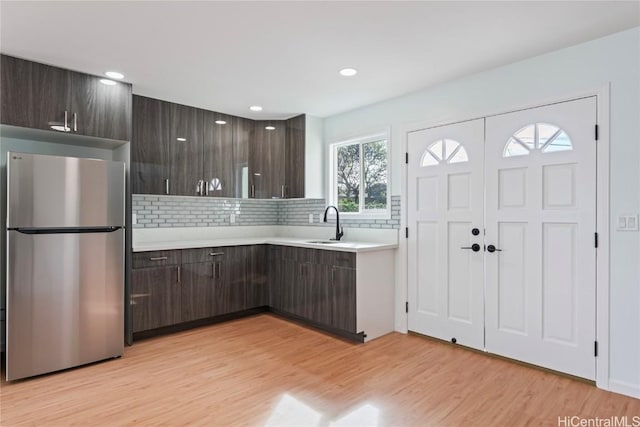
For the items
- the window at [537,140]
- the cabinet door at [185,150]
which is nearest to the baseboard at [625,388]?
the window at [537,140]

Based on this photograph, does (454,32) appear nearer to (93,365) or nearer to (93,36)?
(93,36)

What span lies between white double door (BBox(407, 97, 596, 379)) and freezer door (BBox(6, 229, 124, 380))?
9.19 feet

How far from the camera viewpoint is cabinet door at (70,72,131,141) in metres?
3.08

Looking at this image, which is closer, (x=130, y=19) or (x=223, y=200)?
(x=130, y=19)

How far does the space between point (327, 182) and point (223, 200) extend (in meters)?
1.40

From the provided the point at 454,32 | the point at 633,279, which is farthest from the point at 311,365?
the point at 454,32

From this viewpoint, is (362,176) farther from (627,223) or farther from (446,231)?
(627,223)

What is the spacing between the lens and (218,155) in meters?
4.36

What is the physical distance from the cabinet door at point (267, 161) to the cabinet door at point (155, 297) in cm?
151

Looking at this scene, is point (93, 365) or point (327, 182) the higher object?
point (327, 182)

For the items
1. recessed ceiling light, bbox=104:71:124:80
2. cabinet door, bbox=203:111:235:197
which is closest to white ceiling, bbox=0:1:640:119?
recessed ceiling light, bbox=104:71:124:80

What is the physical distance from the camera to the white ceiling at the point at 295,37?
2.16m

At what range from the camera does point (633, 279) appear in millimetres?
2439

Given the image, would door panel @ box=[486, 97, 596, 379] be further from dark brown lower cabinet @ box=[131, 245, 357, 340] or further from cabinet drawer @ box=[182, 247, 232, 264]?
cabinet drawer @ box=[182, 247, 232, 264]
